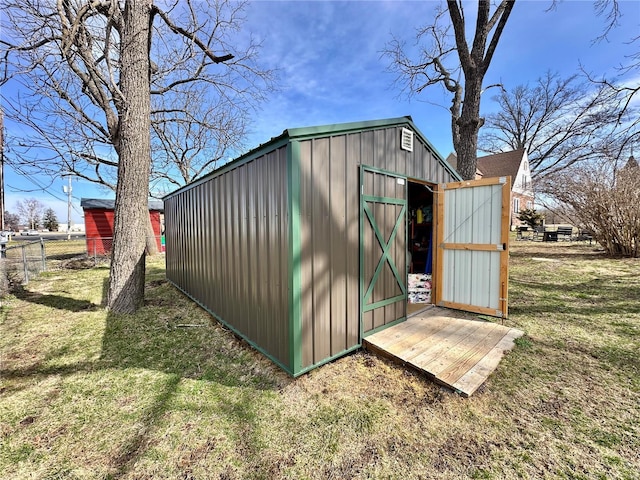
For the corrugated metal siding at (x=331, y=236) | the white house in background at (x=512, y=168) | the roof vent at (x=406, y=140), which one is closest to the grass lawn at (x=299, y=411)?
the corrugated metal siding at (x=331, y=236)

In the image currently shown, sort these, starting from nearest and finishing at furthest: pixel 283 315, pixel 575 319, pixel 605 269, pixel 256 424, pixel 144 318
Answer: pixel 256 424, pixel 283 315, pixel 575 319, pixel 144 318, pixel 605 269

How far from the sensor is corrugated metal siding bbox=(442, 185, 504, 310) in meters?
3.97

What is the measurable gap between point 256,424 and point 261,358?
3.64 feet

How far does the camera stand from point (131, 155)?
4613 mm

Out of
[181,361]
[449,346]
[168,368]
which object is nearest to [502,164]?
[449,346]

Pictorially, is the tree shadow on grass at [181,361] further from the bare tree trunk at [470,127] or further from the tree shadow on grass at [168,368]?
the bare tree trunk at [470,127]

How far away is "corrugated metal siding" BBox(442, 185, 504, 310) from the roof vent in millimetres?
1126

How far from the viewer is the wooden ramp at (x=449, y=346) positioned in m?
2.64

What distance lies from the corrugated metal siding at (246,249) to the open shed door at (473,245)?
2968mm

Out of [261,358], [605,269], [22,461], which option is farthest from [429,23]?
[22,461]

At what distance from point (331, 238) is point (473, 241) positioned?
2.55 meters

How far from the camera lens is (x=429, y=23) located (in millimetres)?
9297

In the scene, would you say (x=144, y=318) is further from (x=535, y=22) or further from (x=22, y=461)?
(x=535, y=22)

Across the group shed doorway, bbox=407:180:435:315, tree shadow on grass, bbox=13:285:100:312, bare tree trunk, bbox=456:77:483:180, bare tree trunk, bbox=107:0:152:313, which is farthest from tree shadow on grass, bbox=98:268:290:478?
bare tree trunk, bbox=456:77:483:180
